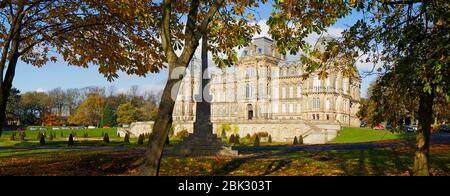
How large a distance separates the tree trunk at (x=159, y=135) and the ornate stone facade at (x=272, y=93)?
5689 cm

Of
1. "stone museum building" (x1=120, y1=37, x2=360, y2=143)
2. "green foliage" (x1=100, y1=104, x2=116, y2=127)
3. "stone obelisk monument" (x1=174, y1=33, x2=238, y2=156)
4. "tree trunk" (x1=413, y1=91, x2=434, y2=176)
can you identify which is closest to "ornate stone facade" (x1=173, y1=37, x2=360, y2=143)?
"stone museum building" (x1=120, y1=37, x2=360, y2=143)

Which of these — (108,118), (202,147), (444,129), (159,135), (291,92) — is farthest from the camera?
(108,118)

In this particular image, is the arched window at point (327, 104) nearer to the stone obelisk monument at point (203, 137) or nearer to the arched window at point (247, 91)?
the arched window at point (247, 91)

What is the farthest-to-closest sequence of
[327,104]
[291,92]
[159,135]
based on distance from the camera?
[291,92], [327,104], [159,135]

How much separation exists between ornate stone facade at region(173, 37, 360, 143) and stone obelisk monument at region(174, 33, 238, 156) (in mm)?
44375

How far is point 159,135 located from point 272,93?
→ 2729 inches

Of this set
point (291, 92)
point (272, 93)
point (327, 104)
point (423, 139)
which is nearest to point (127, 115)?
point (272, 93)

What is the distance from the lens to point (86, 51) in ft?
46.0

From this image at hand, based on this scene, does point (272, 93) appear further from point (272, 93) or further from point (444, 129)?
point (444, 129)

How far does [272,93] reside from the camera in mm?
76500

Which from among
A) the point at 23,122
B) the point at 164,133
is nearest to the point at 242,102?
the point at 23,122

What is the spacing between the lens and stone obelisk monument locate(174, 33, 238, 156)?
19.0 meters

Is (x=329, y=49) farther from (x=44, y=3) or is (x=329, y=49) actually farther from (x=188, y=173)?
(x=44, y=3)

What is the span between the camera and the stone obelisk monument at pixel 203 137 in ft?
62.3
